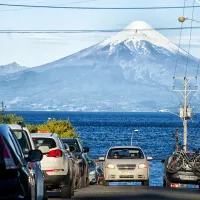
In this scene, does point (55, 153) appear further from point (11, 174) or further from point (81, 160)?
point (11, 174)

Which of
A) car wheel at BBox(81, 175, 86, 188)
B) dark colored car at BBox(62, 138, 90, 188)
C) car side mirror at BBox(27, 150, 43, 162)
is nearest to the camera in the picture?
car side mirror at BBox(27, 150, 43, 162)

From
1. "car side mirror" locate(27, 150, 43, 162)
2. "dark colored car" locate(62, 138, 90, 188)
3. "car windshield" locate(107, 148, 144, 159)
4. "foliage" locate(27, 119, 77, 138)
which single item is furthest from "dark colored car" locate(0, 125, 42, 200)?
"foliage" locate(27, 119, 77, 138)

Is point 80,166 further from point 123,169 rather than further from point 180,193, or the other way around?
point 123,169

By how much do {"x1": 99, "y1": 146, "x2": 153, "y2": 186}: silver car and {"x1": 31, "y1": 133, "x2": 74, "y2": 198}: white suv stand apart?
39.8 ft

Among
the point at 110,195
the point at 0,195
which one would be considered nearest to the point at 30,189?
the point at 0,195

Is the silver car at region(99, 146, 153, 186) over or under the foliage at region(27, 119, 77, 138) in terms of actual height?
under

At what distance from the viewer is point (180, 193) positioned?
2677cm

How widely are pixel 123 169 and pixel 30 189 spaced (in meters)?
22.5

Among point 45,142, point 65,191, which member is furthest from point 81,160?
point 45,142

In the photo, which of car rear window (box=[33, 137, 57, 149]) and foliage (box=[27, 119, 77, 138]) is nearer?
car rear window (box=[33, 137, 57, 149])

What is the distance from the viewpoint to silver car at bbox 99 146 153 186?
1345 inches

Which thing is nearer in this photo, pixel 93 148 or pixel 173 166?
pixel 173 166

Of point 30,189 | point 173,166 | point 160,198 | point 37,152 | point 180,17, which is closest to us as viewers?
point 30,189

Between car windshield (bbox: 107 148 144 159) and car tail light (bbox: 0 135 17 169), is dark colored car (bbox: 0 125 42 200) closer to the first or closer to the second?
car tail light (bbox: 0 135 17 169)
